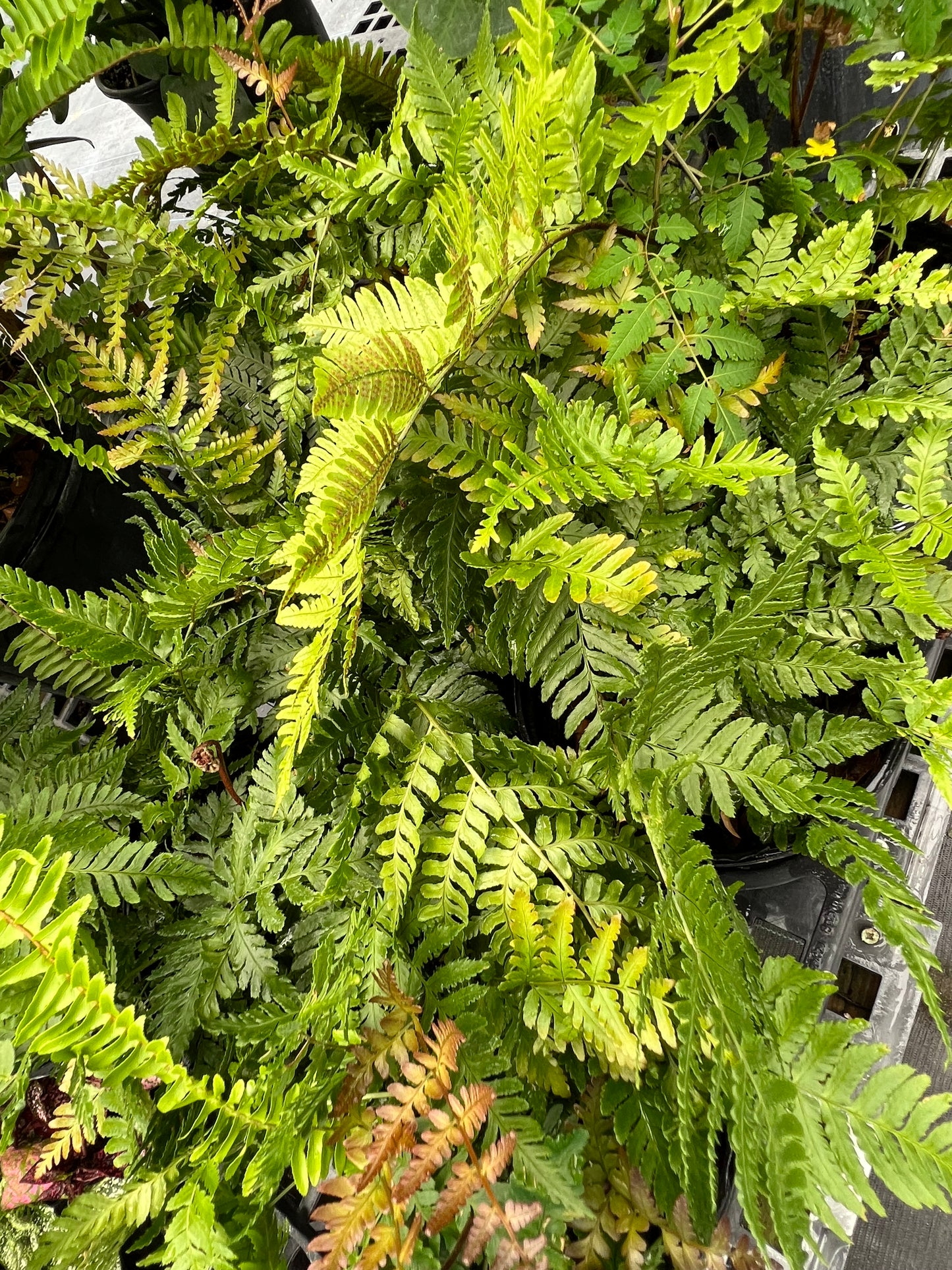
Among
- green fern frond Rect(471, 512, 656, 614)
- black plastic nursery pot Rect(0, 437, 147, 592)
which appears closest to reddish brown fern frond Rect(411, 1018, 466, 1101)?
green fern frond Rect(471, 512, 656, 614)

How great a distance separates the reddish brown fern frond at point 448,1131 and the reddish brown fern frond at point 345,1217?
0.07ft

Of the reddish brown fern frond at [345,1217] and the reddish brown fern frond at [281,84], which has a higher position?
the reddish brown fern frond at [281,84]

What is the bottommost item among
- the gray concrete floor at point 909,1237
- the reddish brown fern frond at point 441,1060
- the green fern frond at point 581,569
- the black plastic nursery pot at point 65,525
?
the gray concrete floor at point 909,1237

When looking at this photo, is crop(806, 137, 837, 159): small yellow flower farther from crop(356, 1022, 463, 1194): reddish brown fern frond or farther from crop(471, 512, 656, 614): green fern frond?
crop(356, 1022, 463, 1194): reddish brown fern frond

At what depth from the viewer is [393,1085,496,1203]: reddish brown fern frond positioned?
61cm

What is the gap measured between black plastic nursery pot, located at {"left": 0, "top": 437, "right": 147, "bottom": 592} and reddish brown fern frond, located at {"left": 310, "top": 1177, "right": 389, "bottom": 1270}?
951mm

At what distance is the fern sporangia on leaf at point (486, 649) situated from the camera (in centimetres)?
62

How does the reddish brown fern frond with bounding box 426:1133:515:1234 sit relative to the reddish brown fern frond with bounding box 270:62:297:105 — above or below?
below

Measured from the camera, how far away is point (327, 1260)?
1.88 feet

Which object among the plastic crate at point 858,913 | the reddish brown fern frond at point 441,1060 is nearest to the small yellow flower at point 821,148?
the plastic crate at point 858,913

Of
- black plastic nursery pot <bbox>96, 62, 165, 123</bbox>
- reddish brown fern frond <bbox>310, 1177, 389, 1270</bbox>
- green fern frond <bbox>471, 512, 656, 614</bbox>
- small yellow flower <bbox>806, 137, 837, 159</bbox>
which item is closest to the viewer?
reddish brown fern frond <bbox>310, 1177, 389, 1270</bbox>

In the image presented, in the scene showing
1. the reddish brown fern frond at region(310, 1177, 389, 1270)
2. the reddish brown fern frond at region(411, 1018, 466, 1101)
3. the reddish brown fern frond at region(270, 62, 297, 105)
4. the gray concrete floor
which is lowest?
the gray concrete floor

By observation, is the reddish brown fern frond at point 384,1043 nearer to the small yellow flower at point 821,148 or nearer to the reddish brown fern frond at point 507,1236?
the reddish brown fern frond at point 507,1236

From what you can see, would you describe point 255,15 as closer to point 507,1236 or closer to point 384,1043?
point 384,1043
